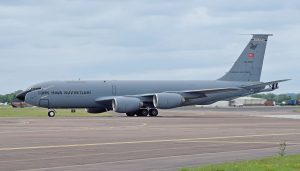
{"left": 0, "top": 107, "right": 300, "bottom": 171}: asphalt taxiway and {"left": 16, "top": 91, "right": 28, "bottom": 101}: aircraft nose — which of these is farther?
{"left": 16, "top": 91, "right": 28, "bottom": 101}: aircraft nose

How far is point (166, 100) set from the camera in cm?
6494

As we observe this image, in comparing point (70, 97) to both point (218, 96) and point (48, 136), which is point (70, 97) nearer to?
point (218, 96)

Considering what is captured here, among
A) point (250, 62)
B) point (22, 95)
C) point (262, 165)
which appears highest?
point (262, 165)

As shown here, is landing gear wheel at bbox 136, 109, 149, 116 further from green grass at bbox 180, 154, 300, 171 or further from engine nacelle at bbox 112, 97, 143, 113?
green grass at bbox 180, 154, 300, 171

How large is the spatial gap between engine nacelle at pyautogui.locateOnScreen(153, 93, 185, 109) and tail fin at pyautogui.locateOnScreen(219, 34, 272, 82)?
7229 millimetres

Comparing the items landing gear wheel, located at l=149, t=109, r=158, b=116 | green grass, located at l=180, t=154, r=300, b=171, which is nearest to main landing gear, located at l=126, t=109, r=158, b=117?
landing gear wheel, located at l=149, t=109, r=158, b=116

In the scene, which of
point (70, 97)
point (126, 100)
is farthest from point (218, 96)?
point (70, 97)

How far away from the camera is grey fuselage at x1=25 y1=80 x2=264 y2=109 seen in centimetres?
6462

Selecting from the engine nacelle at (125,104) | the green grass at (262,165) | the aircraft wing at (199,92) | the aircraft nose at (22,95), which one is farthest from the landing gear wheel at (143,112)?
the green grass at (262,165)

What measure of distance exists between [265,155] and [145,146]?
15.8 feet

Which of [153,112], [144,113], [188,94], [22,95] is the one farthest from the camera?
[188,94]

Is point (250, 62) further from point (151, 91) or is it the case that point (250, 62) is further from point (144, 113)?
point (144, 113)

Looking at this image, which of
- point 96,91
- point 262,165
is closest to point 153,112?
point 96,91

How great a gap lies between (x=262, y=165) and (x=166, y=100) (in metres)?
48.1
